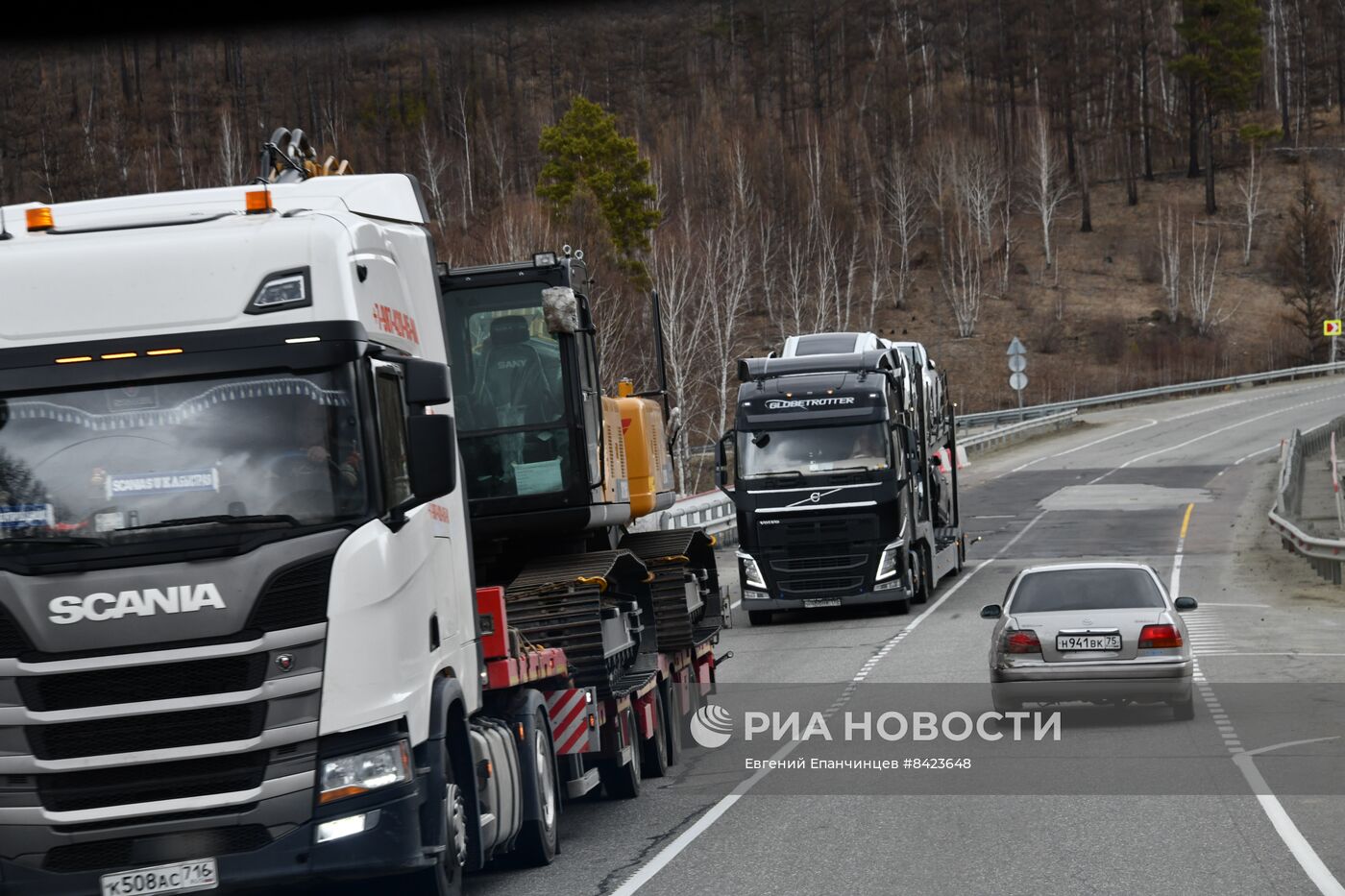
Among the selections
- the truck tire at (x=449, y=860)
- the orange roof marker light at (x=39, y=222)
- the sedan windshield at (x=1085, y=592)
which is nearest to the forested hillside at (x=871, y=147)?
the sedan windshield at (x=1085, y=592)

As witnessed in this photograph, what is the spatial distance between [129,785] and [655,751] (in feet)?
23.3

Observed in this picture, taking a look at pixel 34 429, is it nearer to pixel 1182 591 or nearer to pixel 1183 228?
pixel 1182 591

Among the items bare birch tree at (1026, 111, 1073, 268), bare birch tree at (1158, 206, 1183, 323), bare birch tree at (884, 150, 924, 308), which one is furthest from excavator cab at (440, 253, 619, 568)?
bare birch tree at (1026, 111, 1073, 268)

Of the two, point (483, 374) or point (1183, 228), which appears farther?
point (1183, 228)

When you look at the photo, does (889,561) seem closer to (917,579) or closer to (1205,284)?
(917,579)

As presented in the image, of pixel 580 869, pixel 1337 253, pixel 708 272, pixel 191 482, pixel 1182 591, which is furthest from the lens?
pixel 1337 253

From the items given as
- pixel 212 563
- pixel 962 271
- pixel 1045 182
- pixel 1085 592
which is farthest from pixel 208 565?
pixel 1045 182

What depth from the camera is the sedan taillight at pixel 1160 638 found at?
49.2 feet

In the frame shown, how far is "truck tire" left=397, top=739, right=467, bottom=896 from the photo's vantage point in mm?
8188

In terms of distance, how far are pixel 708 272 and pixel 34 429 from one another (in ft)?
172

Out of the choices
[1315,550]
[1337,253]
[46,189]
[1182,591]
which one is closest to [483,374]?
[1182,591]

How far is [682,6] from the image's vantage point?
122125 millimetres

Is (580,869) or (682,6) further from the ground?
(682,6)

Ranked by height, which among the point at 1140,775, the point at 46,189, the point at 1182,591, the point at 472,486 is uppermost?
the point at 46,189
